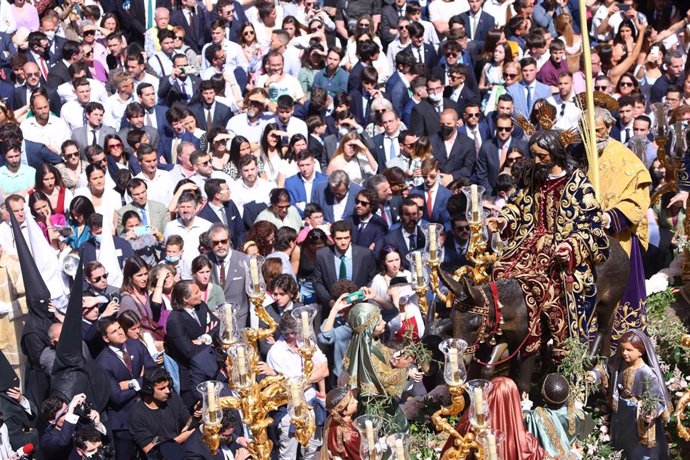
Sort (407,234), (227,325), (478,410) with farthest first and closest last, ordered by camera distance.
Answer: (407,234), (227,325), (478,410)

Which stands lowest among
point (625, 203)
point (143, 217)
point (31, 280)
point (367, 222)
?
point (367, 222)

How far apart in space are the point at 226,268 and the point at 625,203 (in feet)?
13.4

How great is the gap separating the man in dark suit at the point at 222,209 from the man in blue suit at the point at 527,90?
15.1 feet

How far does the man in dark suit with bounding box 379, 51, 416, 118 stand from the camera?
2217cm

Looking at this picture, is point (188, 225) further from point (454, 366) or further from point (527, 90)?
point (454, 366)

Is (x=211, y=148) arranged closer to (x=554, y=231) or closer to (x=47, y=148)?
(x=47, y=148)

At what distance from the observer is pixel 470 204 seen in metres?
15.9

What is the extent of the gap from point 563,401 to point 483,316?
101 centimetres

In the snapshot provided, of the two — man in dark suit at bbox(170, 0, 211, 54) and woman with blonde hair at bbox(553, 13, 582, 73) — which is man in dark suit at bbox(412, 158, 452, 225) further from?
man in dark suit at bbox(170, 0, 211, 54)

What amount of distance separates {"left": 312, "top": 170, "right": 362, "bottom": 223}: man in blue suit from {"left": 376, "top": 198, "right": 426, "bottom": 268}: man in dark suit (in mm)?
762

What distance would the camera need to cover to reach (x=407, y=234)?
18.7 meters

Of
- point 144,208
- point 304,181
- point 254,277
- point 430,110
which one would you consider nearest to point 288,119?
point 304,181

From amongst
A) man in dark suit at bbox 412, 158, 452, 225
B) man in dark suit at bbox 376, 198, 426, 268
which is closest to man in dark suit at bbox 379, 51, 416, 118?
man in dark suit at bbox 412, 158, 452, 225

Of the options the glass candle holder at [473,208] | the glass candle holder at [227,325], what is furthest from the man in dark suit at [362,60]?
the glass candle holder at [227,325]
